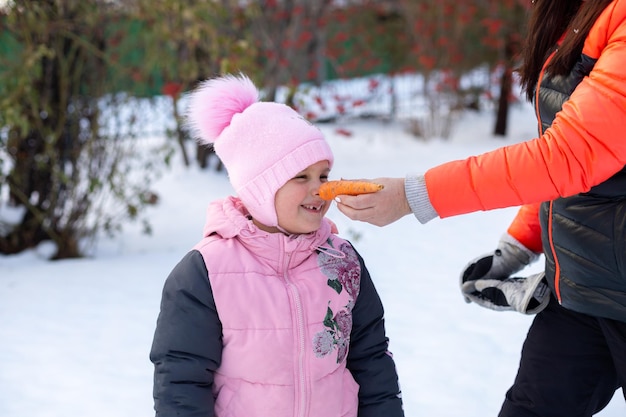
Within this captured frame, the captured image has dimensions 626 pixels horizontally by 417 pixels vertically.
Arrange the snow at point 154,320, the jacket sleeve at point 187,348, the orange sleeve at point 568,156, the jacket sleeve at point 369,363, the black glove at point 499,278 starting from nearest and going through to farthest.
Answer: the orange sleeve at point 568,156
the jacket sleeve at point 187,348
the jacket sleeve at point 369,363
the black glove at point 499,278
the snow at point 154,320

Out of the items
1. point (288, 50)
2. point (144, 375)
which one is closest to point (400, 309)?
point (144, 375)

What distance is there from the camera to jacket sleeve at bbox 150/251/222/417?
174 centimetres

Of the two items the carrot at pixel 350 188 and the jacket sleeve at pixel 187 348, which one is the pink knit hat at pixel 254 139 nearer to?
the carrot at pixel 350 188

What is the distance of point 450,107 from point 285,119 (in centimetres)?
970

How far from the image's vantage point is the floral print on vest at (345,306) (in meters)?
1.85

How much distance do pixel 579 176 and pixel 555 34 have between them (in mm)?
567

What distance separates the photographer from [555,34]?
2006 millimetres

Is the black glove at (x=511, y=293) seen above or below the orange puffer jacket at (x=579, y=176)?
below

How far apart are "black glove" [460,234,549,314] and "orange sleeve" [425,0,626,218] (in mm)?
627

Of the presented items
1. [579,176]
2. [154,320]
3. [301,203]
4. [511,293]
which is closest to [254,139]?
[301,203]

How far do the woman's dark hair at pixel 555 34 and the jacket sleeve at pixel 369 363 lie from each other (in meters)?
0.75

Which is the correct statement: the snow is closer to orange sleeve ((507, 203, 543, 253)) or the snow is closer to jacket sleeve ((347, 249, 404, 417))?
orange sleeve ((507, 203, 543, 253))

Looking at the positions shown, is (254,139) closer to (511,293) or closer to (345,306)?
(345,306)

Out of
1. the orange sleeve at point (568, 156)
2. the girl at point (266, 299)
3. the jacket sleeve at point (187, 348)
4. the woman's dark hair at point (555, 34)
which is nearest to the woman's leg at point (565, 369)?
the girl at point (266, 299)
